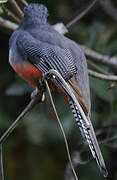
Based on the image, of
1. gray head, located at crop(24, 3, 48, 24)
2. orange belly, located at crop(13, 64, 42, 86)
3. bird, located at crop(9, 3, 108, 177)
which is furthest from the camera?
gray head, located at crop(24, 3, 48, 24)

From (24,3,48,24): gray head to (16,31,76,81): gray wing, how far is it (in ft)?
A: 0.89

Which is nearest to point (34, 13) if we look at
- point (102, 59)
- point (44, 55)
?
point (44, 55)

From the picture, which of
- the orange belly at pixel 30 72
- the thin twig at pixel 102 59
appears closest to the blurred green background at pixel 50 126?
the thin twig at pixel 102 59

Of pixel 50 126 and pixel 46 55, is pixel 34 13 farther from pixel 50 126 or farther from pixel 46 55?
pixel 50 126

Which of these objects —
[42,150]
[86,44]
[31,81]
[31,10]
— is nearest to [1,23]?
[31,10]

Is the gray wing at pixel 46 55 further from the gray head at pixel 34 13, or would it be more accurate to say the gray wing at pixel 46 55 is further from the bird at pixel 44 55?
the gray head at pixel 34 13

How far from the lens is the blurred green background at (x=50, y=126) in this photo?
16.6 ft

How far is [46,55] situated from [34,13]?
0.75 meters

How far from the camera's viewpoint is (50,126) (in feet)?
17.5

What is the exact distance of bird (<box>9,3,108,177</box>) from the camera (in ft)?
12.1

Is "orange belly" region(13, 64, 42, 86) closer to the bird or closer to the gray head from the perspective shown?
the bird


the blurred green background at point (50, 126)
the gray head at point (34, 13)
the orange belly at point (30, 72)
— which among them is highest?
the gray head at point (34, 13)

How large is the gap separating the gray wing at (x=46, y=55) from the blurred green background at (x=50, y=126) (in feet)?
2.81

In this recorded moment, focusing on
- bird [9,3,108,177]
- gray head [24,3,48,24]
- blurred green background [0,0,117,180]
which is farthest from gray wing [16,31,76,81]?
blurred green background [0,0,117,180]
